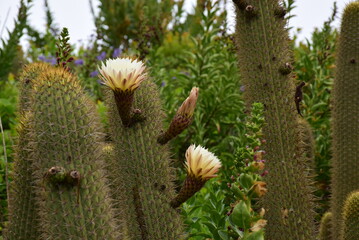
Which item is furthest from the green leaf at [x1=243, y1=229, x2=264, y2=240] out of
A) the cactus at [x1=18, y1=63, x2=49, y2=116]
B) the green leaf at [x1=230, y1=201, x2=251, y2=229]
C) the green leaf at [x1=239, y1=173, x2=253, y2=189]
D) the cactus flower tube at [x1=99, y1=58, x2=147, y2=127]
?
the cactus at [x1=18, y1=63, x2=49, y2=116]

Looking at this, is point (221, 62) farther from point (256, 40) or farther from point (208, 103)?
point (256, 40)

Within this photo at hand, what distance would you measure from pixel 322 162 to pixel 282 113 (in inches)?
75.9

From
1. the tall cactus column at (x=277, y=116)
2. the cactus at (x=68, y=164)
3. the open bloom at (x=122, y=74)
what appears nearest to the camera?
the cactus at (x=68, y=164)

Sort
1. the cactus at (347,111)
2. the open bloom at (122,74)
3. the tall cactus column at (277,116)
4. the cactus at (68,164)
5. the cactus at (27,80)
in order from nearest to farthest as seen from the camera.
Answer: the cactus at (68,164) < the open bloom at (122,74) < the cactus at (27,80) < the tall cactus column at (277,116) < the cactus at (347,111)

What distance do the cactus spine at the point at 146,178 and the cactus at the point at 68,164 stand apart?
0.82 feet

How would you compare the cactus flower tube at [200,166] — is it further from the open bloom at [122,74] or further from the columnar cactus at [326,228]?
the columnar cactus at [326,228]

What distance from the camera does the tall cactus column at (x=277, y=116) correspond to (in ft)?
7.83

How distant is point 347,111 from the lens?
296 centimetres

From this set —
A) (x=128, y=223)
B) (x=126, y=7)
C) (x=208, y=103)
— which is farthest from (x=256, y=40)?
(x=126, y=7)

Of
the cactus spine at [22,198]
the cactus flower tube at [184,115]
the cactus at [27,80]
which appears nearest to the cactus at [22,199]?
the cactus spine at [22,198]

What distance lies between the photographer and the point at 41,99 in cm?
163

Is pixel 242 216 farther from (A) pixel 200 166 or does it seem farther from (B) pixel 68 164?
(B) pixel 68 164

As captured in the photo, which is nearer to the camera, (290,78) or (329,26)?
(290,78)

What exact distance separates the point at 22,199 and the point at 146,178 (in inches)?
17.5
